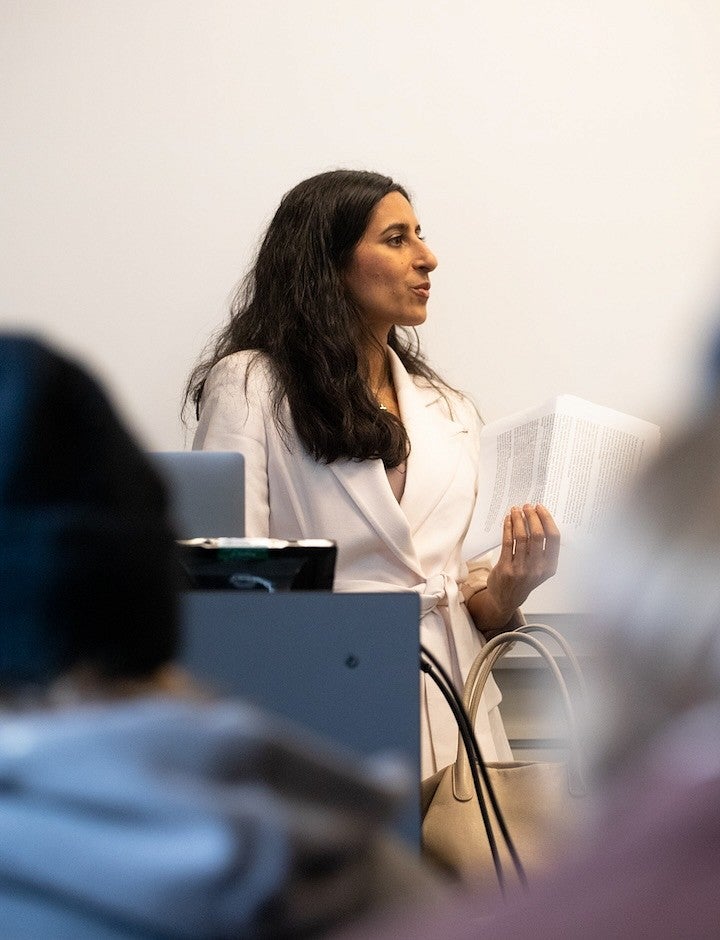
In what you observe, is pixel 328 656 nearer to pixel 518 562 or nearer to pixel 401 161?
pixel 518 562

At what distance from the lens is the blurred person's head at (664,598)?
406mm

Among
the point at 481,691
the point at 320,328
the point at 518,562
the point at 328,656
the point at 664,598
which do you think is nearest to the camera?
the point at 664,598

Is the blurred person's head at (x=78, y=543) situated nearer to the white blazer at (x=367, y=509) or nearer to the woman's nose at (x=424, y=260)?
the white blazer at (x=367, y=509)

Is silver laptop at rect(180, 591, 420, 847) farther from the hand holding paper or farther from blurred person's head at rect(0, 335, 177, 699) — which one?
the hand holding paper

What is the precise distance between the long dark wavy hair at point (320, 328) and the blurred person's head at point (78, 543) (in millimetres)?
1640

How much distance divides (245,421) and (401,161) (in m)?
0.86

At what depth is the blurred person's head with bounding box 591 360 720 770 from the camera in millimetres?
406

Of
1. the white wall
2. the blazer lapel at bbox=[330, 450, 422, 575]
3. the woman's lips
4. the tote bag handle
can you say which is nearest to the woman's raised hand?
the blazer lapel at bbox=[330, 450, 422, 575]

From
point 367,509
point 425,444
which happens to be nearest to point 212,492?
point 367,509

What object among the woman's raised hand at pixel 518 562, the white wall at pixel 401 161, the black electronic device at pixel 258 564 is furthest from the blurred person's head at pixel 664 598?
the white wall at pixel 401 161

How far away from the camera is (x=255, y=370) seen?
227cm

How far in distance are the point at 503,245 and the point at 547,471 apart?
1.01 metres

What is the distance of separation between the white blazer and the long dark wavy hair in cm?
3

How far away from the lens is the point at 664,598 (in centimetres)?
43
